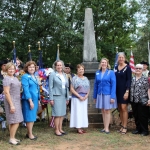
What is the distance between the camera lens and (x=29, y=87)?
196 inches

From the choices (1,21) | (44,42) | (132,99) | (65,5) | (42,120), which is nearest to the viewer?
(132,99)

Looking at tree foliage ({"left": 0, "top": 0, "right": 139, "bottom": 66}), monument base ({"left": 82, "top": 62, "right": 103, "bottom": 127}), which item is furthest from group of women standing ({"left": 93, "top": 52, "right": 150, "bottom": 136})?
tree foliage ({"left": 0, "top": 0, "right": 139, "bottom": 66})

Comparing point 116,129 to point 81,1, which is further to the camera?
point 81,1

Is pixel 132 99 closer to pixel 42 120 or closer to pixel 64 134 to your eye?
pixel 64 134

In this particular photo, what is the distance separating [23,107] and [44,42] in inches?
384

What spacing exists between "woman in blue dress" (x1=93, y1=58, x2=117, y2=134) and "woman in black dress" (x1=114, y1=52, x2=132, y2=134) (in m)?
0.16

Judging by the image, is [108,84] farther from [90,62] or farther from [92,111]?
[90,62]

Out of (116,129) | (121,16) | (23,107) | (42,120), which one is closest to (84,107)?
(116,129)

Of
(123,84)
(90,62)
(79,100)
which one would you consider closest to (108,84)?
(123,84)

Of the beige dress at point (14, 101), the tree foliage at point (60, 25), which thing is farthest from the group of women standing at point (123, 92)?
the tree foliage at point (60, 25)

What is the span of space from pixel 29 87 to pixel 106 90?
1.66m

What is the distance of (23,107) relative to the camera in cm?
500

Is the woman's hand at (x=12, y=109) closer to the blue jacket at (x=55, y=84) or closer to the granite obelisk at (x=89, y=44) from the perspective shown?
the blue jacket at (x=55, y=84)

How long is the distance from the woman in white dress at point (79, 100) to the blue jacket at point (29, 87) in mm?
917
